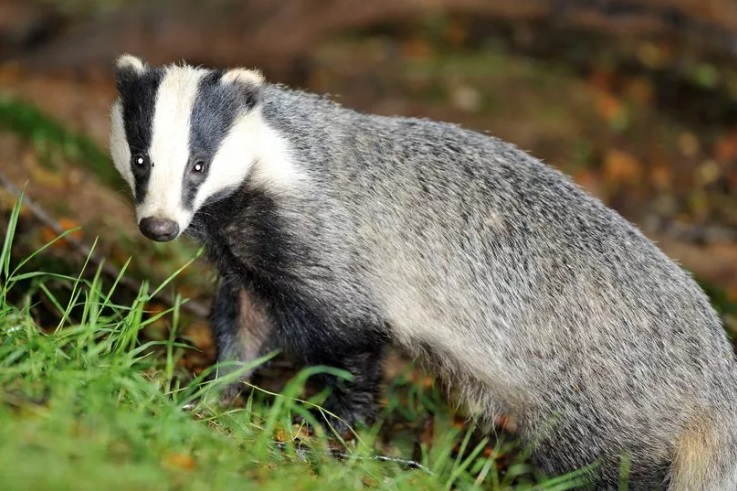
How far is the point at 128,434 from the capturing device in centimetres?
304

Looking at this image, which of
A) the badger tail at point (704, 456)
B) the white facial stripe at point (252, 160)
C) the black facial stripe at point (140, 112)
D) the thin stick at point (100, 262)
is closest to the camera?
the black facial stripe at point (140, 112)

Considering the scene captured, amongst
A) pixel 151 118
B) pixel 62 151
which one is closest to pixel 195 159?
pixel 151 118

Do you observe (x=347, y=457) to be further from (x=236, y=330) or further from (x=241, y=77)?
(x=241, y=77)

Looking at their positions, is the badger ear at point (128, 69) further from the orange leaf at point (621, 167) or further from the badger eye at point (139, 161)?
the orange leaf at point (621, 167)

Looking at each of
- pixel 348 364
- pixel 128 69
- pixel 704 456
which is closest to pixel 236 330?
pixel 348 364

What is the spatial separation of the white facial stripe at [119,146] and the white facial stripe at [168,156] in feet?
0.69

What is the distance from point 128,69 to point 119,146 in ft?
1.09

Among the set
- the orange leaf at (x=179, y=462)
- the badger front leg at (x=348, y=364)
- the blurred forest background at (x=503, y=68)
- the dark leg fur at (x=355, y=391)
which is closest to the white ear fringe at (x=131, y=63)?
the badger front leg at (x=348, y=364)

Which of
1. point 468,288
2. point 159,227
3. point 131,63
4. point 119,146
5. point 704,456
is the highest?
point 131,63

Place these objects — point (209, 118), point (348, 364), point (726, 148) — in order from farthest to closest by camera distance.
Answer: point (726, 148) < point (348, 364) < point (209, 118)

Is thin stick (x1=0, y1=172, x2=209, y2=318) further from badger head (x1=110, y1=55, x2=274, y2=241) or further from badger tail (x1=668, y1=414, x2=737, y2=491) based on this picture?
badger tail (x1=668, y1=414, x2=737, y2=491)

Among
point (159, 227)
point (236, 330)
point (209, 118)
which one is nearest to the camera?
point (159, 227)

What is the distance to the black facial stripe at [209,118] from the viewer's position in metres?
3.86

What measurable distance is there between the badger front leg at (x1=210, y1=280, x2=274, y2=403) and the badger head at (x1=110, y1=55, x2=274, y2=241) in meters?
0.78
